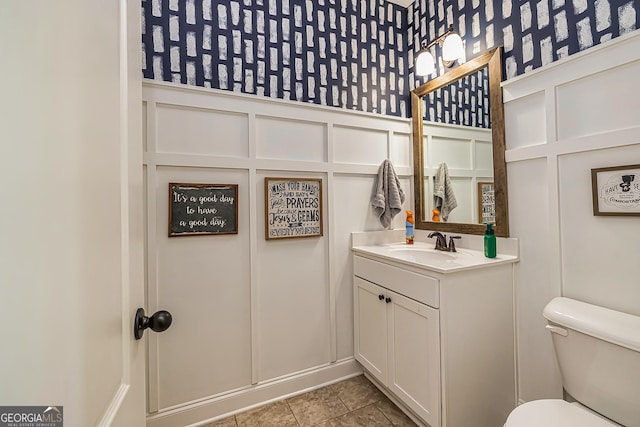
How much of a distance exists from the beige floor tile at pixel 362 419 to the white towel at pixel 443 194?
137cm

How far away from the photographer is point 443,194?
2.03m

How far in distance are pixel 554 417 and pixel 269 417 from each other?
142 centimetres

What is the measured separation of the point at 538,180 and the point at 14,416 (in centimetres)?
197

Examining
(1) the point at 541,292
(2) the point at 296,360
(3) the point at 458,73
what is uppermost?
(3) the point at 458,73

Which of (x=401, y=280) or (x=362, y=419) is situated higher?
(x=401, y=280)

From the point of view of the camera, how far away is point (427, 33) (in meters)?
2.09

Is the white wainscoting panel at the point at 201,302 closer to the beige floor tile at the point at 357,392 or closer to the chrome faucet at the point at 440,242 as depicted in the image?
the beige floor tile at the point at 357,392

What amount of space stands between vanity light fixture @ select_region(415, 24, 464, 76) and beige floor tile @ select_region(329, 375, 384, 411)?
91.3 inches

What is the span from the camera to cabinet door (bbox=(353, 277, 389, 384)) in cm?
170

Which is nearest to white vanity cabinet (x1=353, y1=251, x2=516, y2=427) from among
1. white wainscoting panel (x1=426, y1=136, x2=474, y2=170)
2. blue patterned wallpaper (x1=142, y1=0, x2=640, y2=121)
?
white wainscoting panel (x1=426, y1=136, x2=474, y2=170)

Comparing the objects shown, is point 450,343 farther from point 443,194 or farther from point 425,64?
point 425,64

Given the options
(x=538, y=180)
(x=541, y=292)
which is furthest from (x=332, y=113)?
(x=541, y=292)

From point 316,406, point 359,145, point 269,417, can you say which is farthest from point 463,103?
point 269,417

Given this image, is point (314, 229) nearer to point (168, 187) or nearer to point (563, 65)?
point (168, 187)
